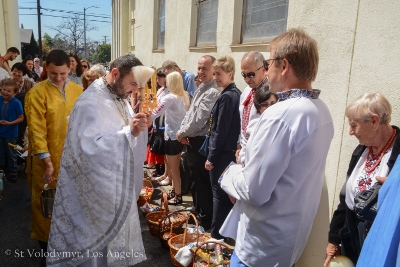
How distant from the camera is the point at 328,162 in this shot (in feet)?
8.75

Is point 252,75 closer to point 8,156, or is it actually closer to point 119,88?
point 119,88

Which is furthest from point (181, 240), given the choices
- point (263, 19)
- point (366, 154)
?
point (263, 19)

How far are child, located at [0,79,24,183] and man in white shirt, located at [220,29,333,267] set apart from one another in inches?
194

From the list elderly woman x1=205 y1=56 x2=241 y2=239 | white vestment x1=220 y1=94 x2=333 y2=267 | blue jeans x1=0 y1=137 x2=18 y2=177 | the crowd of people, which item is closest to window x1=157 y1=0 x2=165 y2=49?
blue jeans x1=0 y1=137 x2=18 y2=177

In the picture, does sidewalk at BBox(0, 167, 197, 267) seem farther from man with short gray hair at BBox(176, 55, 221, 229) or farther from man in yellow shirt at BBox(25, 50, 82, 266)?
man with short gray hair at BBox(176, 55, 221, 229)

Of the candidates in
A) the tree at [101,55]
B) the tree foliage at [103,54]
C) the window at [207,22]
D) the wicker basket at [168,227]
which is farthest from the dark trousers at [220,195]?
the tree at [101,55]

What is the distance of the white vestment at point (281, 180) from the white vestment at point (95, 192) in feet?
2.84

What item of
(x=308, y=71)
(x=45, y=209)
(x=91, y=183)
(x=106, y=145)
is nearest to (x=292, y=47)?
(x=308, y=71)

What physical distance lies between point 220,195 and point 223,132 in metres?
0.67

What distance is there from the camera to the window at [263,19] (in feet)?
13.1

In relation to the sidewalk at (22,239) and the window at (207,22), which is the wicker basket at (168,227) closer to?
the sidewalk at (22,239)

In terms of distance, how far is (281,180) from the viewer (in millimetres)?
1439

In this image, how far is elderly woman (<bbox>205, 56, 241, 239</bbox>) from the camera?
126 inches

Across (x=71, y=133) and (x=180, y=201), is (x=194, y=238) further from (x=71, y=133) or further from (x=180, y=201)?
(x=71, y=133)
